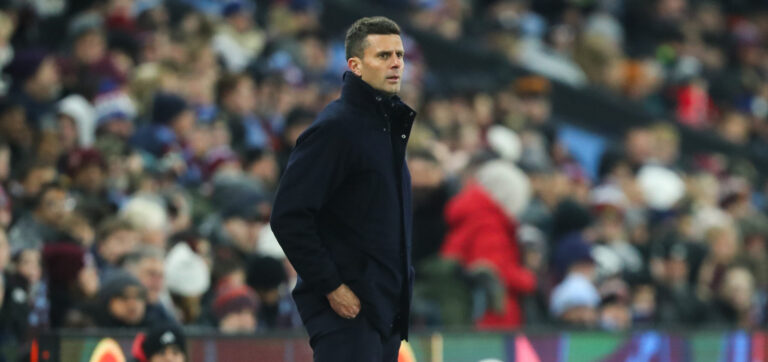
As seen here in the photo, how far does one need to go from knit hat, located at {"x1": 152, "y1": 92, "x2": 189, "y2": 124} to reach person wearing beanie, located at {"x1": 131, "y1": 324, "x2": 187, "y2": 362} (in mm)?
4113

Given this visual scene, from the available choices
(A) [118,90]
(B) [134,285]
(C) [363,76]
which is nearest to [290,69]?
(A) [118,90]

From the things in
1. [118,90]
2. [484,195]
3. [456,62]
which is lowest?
[484,195]

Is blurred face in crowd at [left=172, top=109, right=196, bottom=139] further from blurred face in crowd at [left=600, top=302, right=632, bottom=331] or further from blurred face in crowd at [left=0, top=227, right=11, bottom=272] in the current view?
blurred face in crowd at [left=600, top=302, right=632, bottom=331]

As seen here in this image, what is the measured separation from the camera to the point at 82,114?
11250 millimetres

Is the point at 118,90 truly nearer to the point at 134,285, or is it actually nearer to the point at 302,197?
the point at 134,285

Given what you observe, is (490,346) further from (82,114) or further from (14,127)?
(82,114)

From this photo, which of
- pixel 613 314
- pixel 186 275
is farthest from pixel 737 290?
pixel 186 275

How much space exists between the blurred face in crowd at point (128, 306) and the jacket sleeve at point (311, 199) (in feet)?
9.31

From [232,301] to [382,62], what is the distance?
3.32 metres

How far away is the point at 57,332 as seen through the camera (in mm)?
7277

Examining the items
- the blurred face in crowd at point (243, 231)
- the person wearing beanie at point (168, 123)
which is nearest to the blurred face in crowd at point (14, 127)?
the person wearing beanie at point (168, 123)

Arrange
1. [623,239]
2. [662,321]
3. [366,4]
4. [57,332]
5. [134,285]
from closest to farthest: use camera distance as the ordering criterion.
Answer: [57,332], [134,285], [662,321], [623,239], [366,4]

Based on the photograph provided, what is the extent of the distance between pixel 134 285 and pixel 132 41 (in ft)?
15.8

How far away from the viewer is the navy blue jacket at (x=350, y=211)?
5621 mm
